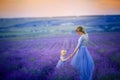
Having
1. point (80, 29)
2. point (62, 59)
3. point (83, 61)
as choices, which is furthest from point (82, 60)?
point (80, 29)

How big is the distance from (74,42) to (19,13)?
0.89 metres

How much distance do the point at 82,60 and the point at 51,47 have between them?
0.46 m

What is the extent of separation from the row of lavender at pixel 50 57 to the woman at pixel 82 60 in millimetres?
58

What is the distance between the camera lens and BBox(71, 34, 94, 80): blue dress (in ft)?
9.78

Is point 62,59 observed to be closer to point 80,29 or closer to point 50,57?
point 50,57

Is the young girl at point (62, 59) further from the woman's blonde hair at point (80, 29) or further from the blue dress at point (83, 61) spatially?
the woman's blonde hair at point (80, 29)

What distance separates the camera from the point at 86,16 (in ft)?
10.3

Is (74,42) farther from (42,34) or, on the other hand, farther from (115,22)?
(115,22)

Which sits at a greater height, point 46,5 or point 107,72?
point 46,5

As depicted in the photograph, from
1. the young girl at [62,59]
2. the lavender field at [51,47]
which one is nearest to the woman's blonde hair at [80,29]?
the lavender field at [51,47]

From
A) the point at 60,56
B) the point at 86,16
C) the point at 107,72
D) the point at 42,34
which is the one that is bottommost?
the point at 107,72

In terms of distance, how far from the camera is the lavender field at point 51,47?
2.96 meters

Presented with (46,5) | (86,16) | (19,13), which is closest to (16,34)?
(19,13)

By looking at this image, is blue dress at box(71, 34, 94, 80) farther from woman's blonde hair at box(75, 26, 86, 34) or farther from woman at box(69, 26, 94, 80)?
woman's blonde hair at box(75, 26, 86, 34)
